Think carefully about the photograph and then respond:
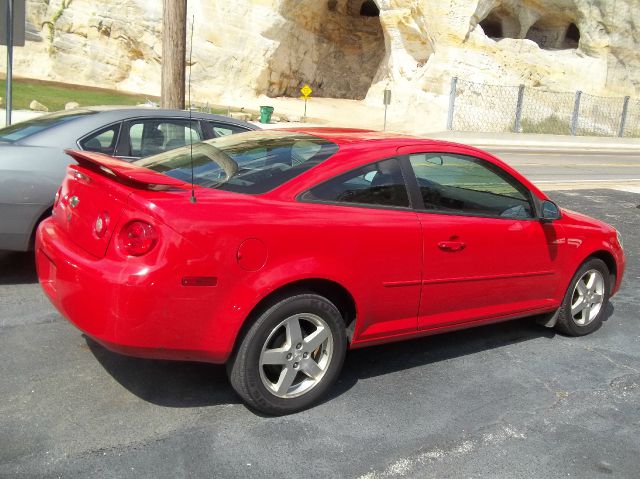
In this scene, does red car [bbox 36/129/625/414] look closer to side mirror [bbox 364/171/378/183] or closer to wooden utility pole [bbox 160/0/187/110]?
side mirror [bbox 364/171/378/183]

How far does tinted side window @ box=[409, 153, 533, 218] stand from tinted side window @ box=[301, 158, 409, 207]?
19 centimetres

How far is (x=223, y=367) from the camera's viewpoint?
411 cm

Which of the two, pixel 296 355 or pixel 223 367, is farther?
pixel 223 367

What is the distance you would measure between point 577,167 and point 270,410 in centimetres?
1997

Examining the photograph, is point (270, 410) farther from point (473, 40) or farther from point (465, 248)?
point (473, 40)

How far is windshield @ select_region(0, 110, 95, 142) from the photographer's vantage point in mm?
5773

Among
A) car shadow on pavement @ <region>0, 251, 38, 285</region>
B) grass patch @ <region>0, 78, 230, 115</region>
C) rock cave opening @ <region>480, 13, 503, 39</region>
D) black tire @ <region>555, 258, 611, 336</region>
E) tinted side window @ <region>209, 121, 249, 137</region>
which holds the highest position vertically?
rock cave opening @ <region>480, 13, 503, 39</region>

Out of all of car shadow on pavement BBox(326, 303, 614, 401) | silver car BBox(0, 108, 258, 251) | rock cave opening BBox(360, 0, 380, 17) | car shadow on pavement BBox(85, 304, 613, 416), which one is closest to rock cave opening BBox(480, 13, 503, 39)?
rock cave opening BBox(360, 0, 380, 17)

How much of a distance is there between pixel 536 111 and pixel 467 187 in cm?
3351

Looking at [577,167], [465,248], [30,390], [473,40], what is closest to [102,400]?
[30,390]

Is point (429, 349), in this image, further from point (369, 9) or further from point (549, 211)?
point (369, 9)

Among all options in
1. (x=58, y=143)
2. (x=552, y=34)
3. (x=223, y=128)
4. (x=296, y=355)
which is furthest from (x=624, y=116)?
(x=296, y=355)

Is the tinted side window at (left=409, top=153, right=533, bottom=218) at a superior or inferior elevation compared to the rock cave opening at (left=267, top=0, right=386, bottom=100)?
inferior

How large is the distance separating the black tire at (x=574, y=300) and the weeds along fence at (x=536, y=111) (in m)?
29.3
